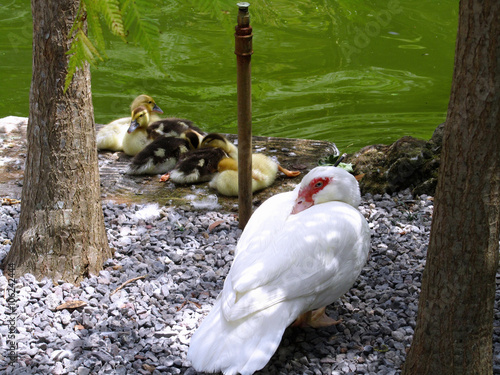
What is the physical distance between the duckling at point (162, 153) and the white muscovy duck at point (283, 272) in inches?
77.5

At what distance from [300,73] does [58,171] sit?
18.6ft

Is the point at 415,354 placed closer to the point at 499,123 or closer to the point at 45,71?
the point at 499,123

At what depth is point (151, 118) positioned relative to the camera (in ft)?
19.5

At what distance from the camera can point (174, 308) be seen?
3.09 m

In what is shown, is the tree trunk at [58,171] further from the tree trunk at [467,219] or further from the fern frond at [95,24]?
the tree trunk at [467,219]

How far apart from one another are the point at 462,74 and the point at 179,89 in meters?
6.35

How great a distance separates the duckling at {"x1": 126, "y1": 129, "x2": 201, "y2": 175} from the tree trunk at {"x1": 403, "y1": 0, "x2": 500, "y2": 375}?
10.1 ft

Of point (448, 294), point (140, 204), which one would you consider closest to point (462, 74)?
point (448, 294)

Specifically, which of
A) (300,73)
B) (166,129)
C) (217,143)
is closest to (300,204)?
(217,143)

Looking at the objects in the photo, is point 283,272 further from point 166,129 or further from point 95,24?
point 166,129

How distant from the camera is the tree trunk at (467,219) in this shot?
1898 mm

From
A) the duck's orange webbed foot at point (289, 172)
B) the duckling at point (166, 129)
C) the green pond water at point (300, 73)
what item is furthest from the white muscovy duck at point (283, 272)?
the green pond water at point (300, 73)

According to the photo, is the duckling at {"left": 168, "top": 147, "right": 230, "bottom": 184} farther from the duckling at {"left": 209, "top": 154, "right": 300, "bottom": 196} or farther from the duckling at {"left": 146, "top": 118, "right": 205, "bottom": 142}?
the duckling at {"left": 146, "top": 118, "right": 205, "bottom": 142}

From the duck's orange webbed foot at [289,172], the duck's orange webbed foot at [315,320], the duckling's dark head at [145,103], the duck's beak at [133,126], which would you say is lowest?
the duck's orange webbed foot at [315,320]
